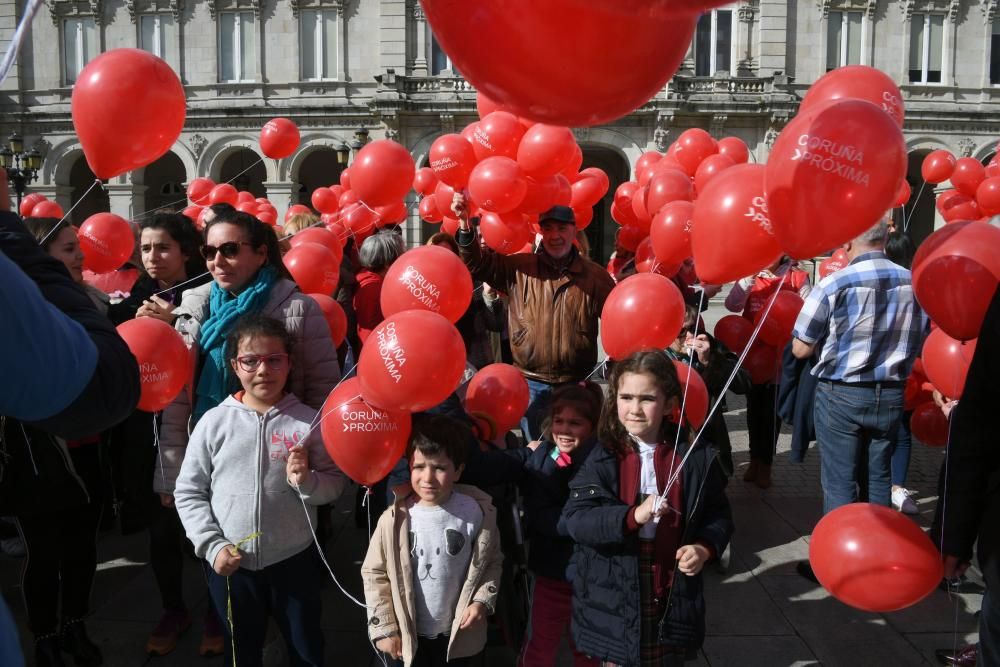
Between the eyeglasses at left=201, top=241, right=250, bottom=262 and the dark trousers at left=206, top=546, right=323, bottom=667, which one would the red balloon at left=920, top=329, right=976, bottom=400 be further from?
the eyeglasses at left=201, top=241, right=250, bottom=262

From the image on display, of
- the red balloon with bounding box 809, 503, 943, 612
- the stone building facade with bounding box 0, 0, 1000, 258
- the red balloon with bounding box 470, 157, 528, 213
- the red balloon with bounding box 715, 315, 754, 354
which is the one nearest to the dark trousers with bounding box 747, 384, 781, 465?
the red balloon with bounding box 715, 315, 754, 354

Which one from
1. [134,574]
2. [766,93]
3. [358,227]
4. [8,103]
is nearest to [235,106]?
[8,103]

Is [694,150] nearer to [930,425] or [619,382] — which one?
[930,425]

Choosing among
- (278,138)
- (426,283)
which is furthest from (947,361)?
(278,138)

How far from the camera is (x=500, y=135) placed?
186 inches

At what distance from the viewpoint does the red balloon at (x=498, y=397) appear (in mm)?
2959

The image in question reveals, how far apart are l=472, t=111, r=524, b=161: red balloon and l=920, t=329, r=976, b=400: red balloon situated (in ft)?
9.39

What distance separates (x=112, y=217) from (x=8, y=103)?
21.8 metres

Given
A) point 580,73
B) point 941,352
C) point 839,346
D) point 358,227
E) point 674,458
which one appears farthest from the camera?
point 358,227

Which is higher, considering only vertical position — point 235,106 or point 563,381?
point 235,106

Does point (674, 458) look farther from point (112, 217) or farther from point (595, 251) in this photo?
point (595, 251)

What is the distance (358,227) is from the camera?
5.29 m

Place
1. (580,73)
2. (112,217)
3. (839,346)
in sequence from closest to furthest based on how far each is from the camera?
(580,73) → (839,346) → (112,217)

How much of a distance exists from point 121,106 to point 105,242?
1.38 m
